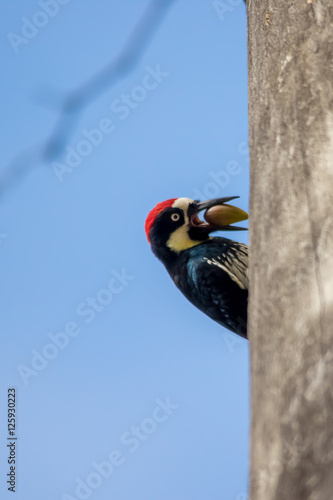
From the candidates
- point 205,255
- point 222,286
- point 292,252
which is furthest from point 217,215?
point 292,252

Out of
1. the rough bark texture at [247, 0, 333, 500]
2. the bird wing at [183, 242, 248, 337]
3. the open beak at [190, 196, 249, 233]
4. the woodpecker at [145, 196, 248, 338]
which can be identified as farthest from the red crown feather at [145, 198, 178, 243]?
the rough bark texture at [247, 0, 333, 500]

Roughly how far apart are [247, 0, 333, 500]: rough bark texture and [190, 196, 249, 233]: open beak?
123 cm

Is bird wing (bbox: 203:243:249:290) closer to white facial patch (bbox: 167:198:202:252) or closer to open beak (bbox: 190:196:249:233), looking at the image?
open beak (bbox: 190:196:249:233)

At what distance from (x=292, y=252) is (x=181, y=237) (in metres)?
1.95

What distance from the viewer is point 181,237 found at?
10.1 ft

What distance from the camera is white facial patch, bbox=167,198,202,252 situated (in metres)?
3.05

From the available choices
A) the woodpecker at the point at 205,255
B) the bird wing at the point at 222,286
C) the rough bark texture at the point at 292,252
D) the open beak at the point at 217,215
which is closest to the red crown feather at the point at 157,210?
the woodpecker at the point at 205,255

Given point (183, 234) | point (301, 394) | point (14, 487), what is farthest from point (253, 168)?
point (14, 487)

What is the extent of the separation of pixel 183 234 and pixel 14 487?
1765 mm

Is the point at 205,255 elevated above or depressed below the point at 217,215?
below

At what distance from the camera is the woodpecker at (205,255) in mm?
2756

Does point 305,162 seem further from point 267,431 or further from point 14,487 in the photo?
point 14,487

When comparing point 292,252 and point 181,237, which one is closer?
point 292,252

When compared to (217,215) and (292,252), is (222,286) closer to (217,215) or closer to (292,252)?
(217,215)
